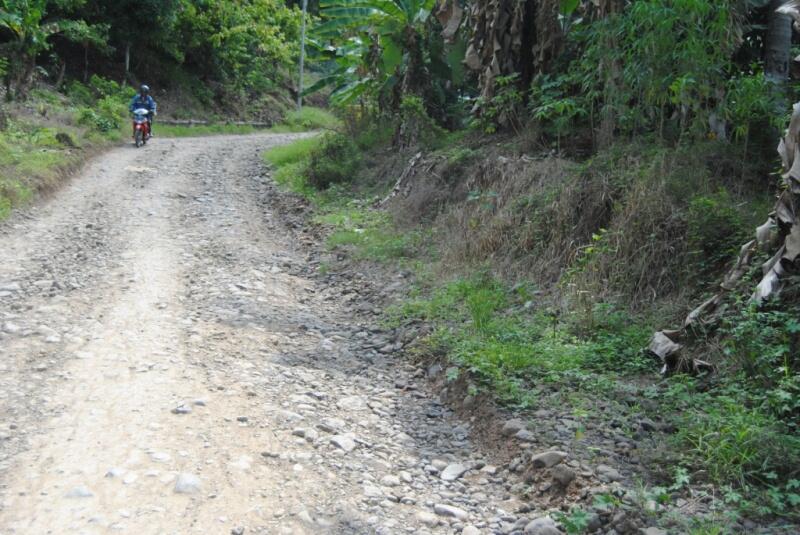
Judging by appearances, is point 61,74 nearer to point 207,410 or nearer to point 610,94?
point 610,94

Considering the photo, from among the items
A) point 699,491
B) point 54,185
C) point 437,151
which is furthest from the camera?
point 54,185

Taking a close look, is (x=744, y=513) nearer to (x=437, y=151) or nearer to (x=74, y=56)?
(x=437, y=151)

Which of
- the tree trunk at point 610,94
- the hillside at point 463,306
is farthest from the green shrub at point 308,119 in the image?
the tree trunk at point 610,94

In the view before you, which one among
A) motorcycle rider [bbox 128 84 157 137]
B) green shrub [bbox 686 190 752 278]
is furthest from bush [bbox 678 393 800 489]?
motorcycle rider [bbox 128 84 157 137]

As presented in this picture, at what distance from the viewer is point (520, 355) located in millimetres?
5906

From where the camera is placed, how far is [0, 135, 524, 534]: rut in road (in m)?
4.02

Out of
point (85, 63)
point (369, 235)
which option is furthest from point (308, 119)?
point (369, 235)

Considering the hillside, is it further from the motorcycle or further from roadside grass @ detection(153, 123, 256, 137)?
roadside grass @ detection(153, 123, 256, 137)

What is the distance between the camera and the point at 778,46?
892 centimetres

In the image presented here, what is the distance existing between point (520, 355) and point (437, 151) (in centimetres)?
686

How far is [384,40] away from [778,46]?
24.1ft

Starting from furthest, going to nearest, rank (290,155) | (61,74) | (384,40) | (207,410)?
(61,74) → (290,155) → (384,40) → (207,410)

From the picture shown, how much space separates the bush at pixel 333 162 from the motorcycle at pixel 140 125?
6.69 metres

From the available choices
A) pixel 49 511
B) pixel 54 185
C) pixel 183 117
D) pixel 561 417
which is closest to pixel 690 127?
pixel 561 417
